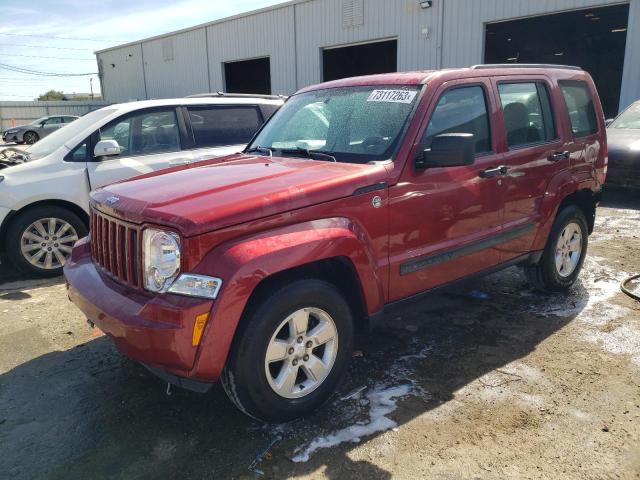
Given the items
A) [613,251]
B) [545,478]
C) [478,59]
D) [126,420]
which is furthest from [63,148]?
[478,59]

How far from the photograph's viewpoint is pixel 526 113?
426 cm

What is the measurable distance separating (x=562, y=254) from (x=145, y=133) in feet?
15.0

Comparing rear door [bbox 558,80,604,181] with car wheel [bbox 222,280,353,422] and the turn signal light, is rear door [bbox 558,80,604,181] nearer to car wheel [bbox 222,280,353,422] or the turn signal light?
car wheel [bbox 222,280,353,422]

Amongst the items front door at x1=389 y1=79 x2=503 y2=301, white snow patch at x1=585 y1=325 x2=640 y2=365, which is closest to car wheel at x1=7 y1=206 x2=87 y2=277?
front door at x1=389 y1=79 x2=503 y2=301

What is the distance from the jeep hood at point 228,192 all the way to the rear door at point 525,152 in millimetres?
1383

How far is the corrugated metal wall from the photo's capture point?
3806cm

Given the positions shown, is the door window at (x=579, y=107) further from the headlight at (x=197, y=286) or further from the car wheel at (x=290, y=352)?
the headlight at (x=197, y=286)

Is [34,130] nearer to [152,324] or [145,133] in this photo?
[145,133]

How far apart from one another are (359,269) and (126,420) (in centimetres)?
160

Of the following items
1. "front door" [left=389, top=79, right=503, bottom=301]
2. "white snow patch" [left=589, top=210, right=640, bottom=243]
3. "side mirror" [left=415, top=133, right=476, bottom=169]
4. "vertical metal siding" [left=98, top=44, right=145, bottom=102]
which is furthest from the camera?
"vertical metal siding" [left=98, top=44, right=145, bottom=102]

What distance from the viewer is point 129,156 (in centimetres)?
588

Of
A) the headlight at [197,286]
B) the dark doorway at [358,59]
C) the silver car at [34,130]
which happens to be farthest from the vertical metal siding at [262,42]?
the headlight at [197,286]

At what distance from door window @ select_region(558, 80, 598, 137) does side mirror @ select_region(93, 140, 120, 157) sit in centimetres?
438

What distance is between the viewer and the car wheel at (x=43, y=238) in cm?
545
